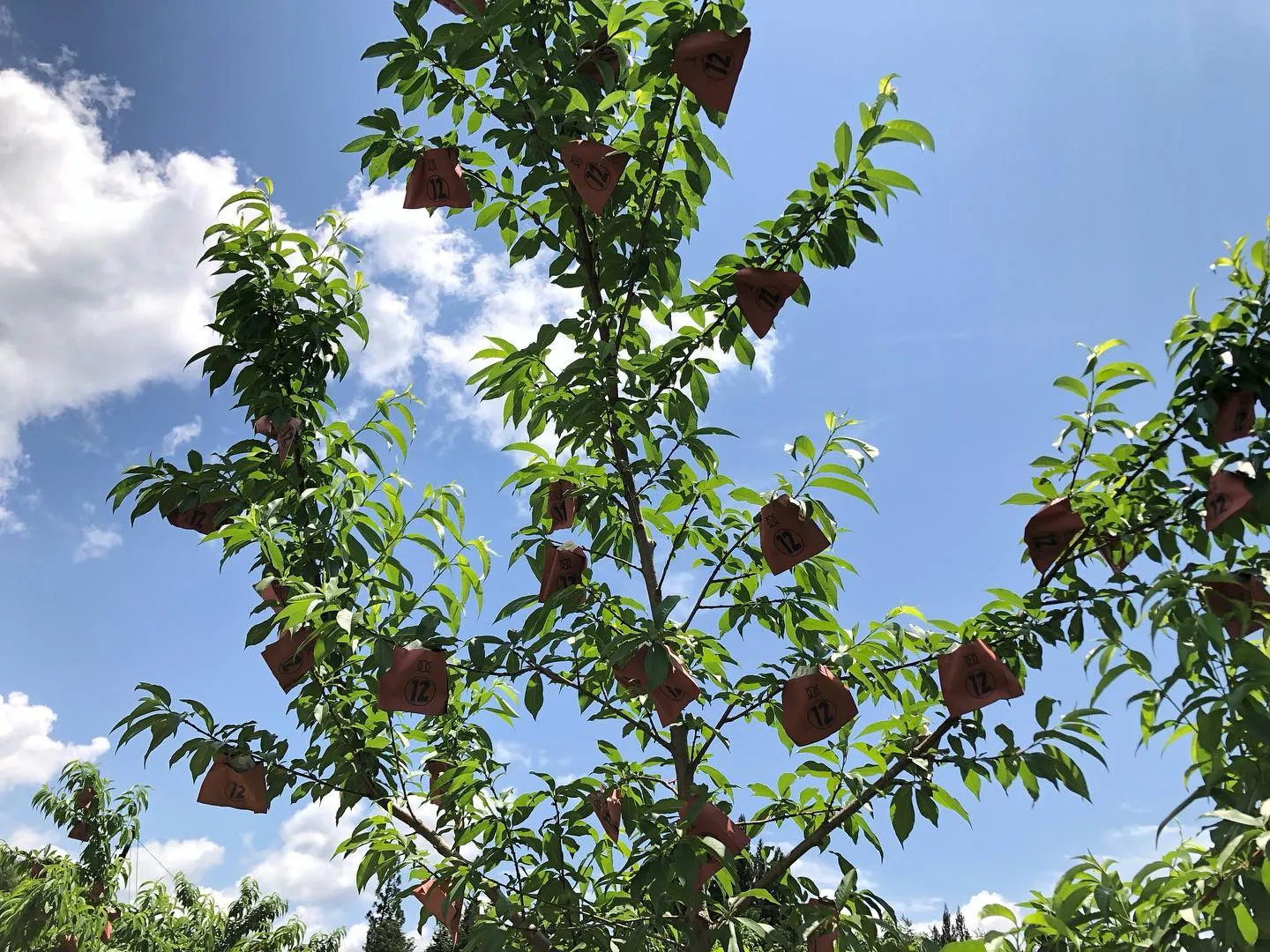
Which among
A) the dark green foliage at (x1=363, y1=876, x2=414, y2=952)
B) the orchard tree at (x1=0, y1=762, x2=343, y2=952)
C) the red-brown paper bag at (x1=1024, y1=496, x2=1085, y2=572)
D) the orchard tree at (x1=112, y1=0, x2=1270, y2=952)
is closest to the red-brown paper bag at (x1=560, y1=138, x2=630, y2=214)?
the orchard tree at (x1=112, y1=0, x2=1270, y2=952)

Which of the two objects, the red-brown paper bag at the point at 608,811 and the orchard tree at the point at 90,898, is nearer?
the red-brown paper bag at the point at 608,811

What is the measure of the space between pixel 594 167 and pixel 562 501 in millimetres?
868

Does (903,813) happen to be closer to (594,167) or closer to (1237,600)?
(1237,600)

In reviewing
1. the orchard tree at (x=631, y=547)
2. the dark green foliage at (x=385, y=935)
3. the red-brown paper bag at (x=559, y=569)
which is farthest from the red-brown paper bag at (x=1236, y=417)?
the dark green foliage at (x=385, y=935)

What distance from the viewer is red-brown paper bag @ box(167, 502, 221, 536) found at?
7.85ft

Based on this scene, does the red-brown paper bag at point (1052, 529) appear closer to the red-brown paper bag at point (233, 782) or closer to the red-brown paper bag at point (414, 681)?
the red-brown paper bag at point (414, 681)

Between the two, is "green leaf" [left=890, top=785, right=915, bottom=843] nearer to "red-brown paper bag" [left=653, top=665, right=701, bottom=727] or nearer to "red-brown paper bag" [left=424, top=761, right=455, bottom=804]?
"red-brown paper bag" [left=653, top=665, right=701, bottom=727]

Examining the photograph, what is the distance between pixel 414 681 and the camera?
1850 mm

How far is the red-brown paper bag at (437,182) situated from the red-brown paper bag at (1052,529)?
1.70m

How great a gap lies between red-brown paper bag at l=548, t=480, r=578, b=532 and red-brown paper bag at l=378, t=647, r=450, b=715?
55 cm

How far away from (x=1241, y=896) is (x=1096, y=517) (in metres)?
0.86

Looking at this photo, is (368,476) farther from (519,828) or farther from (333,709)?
(519,828)

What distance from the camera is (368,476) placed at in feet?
8.27

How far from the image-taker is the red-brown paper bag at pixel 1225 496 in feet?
5.14
